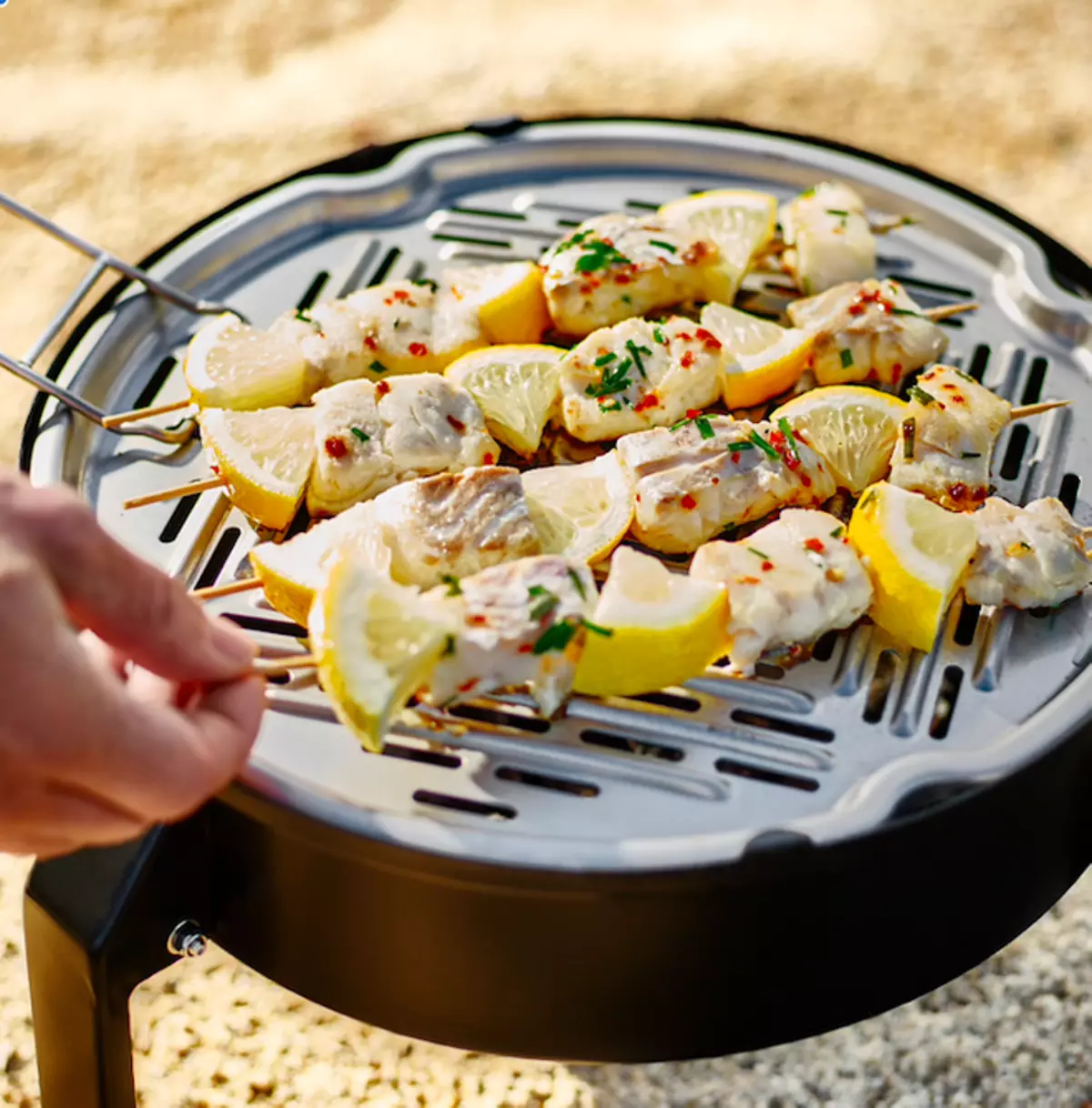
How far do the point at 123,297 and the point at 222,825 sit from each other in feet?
3.66

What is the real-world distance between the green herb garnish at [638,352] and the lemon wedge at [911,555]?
1.41 ft

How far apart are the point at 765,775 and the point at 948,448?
26.0 inches

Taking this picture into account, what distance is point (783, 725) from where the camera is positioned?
175 cm

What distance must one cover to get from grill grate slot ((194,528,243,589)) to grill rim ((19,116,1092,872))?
344 mm

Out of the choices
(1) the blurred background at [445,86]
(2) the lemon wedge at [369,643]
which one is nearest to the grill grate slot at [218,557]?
(2) the lemon wedge at [369,643]

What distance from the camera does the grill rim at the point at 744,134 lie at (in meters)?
1.56

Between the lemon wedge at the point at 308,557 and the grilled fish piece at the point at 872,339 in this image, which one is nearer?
the lemon wedge at the point at 308,557

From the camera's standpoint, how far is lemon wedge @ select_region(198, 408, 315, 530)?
1951 millimetres

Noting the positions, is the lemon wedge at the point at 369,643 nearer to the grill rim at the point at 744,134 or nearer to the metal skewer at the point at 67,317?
the grill rim at the point at 744,134

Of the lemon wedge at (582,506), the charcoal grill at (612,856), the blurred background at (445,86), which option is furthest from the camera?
the blurred background at (445,86)

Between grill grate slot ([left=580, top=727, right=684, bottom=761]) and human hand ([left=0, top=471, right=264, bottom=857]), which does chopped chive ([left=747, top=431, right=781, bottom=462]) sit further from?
human hand ([left=0, top=471, right=264, bottom=857])

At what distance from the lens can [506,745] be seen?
67.4 inches

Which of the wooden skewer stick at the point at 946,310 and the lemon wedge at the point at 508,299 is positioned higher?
the wooden skewer stick at the point at 946,310

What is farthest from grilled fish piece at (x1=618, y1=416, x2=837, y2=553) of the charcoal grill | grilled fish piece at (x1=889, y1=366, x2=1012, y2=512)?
the charcoal grill
